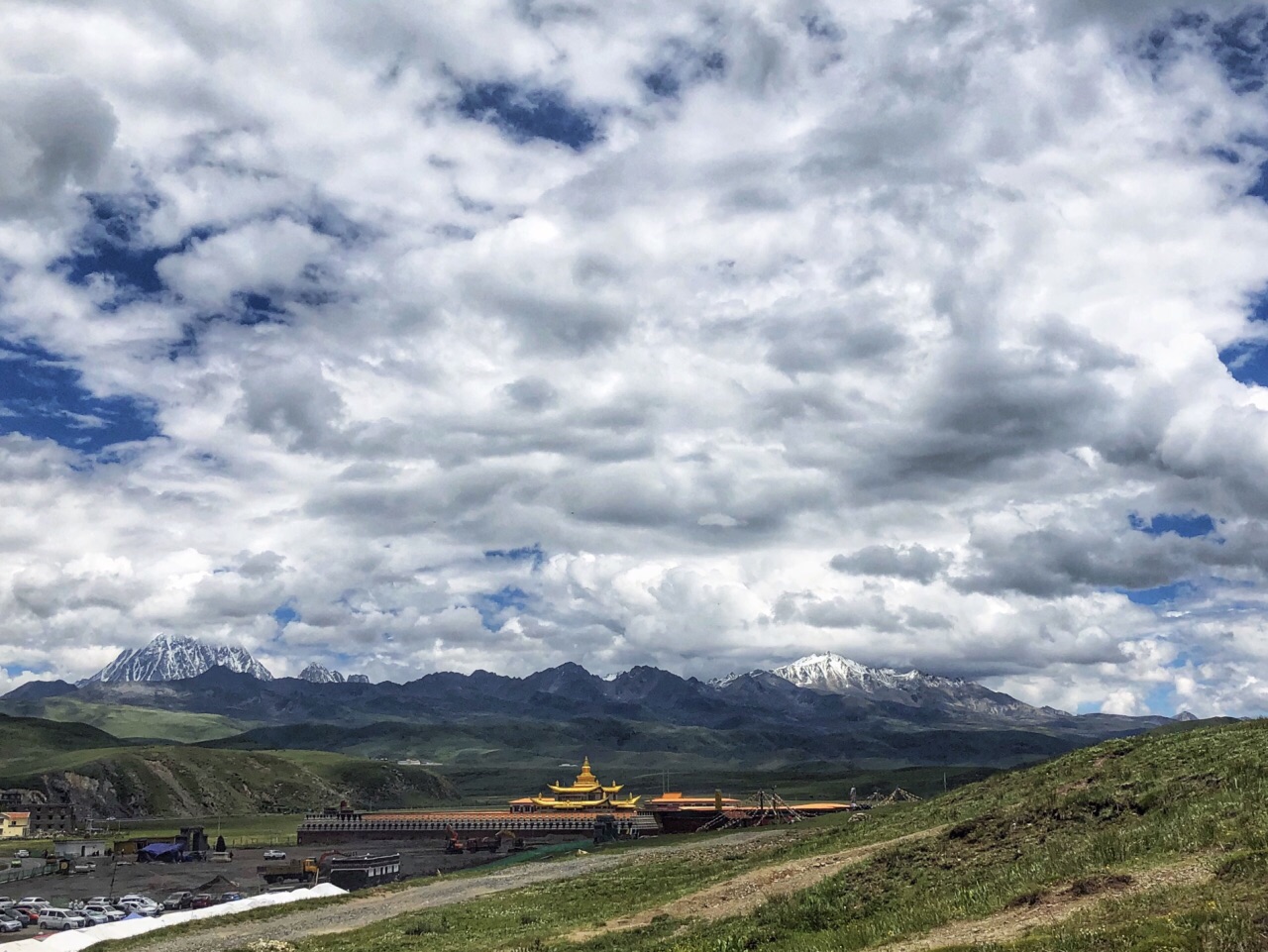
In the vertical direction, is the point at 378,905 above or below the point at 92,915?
above

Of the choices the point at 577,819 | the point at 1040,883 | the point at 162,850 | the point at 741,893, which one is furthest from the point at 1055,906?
the point at 162,850

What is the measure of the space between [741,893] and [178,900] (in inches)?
3248

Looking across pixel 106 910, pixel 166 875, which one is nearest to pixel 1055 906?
pixel 106 910

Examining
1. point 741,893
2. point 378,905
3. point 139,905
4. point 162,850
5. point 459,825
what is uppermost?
point 741,893

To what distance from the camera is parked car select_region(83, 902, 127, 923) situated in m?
85.8

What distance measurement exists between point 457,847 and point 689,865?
9714 centimetres

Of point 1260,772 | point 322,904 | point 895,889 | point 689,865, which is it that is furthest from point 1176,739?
point 322,904

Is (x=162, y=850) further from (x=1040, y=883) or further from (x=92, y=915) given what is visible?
(x=1040, y=883)

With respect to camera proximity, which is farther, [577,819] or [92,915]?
[577,819]

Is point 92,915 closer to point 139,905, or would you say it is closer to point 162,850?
point 139,905

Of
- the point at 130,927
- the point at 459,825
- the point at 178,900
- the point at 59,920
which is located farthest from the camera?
the point at 459,825

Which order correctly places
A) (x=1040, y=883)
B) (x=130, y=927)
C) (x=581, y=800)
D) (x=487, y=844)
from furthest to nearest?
1. (x=581, y=800)
2. (x=487, y=844)
3. (x=130, y=927)
4. (x=1040, y=883)

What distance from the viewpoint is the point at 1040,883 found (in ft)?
85.5

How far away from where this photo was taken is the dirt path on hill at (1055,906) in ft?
73.8
